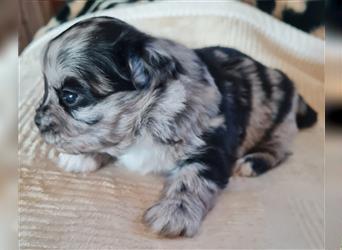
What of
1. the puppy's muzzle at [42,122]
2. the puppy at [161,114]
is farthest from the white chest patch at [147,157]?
the puppy's muzzle at [42,122]

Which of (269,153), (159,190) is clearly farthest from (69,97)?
(269,153)

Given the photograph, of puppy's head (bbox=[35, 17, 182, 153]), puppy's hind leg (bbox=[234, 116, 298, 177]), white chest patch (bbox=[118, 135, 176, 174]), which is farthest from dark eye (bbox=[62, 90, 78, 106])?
puppy's hind leg (bbox=[234, 116, 298, 177])

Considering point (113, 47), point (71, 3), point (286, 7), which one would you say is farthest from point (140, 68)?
point (286, 7)

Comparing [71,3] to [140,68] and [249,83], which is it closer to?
[140,68]

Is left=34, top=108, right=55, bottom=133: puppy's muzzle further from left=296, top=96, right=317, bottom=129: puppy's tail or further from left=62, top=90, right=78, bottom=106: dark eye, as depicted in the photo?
left=296, top=96, right=317, bottom=129: puppy's tail

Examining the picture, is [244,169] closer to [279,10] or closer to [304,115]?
[304,115]
